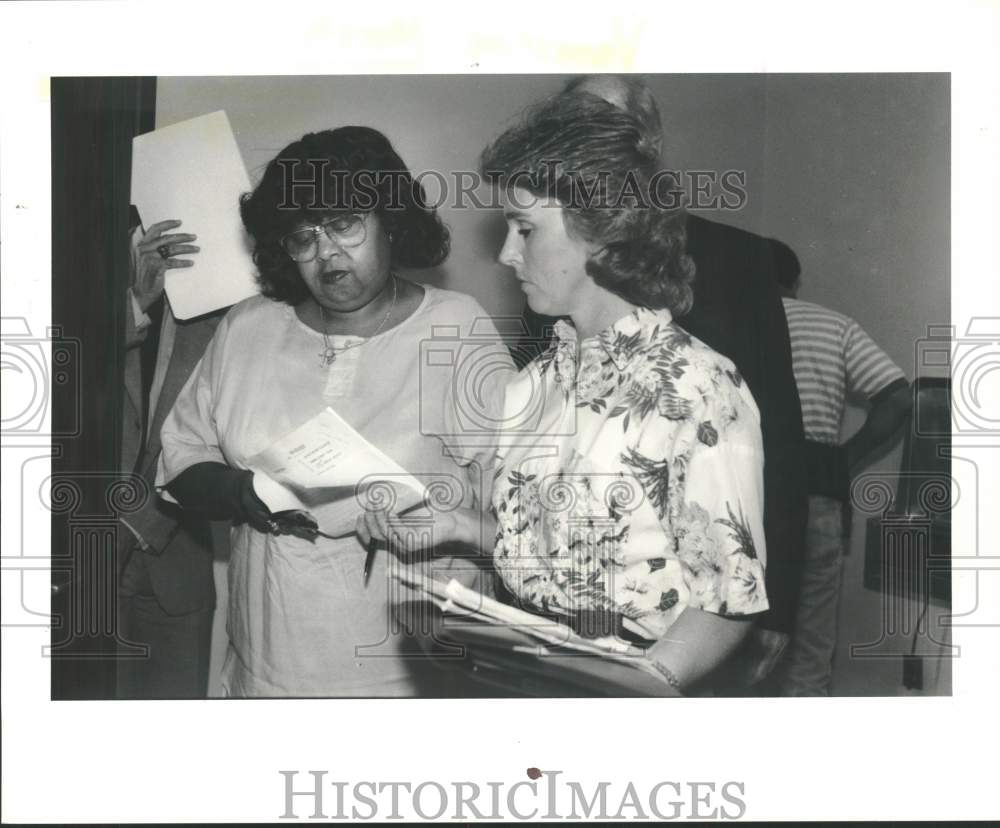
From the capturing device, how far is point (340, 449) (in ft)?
7.34

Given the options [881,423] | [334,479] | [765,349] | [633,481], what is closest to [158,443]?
[334,479]

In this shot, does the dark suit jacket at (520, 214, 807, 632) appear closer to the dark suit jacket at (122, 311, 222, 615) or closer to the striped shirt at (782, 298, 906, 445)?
the striped shirt at (782, 298, 906, 445)

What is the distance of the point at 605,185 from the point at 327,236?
0.59 metres

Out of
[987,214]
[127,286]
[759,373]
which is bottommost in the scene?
[759,373]

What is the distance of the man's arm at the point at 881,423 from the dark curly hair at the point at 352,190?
96cm

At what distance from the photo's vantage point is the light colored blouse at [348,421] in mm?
2238

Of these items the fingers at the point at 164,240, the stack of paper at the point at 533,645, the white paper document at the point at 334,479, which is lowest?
the stack of paper at the point at 533,645

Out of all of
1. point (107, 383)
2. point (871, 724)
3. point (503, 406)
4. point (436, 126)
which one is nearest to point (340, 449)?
point (503, 406)

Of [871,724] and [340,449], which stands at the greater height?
[340,449]

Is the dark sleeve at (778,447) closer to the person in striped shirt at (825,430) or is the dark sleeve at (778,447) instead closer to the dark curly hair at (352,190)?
the person in striped shirt at (825,430)

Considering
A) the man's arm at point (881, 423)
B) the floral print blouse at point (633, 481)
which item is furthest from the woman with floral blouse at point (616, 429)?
the man's arm at point (881, 423)

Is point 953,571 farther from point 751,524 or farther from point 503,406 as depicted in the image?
point 503,406

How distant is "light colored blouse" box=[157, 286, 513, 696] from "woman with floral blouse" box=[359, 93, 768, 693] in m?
0.10

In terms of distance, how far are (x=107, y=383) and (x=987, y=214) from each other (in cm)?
191
